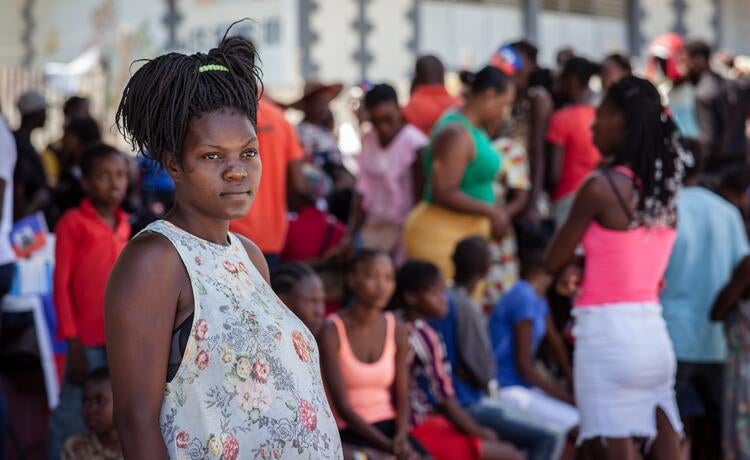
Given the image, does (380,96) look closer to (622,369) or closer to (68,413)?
(68,413)

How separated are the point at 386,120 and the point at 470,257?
4.08ft

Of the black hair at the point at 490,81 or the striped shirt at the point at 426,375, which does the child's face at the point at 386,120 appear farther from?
the striped shirt at the point at 426,375

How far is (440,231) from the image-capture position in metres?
6.64

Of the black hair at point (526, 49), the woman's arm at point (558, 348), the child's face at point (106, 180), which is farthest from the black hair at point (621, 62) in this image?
the child's face at point (106, 180)

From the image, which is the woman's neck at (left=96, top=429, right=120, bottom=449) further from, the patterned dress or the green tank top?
the patterned dress

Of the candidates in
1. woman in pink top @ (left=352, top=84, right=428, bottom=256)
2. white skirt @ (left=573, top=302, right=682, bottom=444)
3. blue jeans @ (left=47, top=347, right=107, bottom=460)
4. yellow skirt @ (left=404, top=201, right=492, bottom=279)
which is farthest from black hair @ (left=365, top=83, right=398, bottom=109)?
white skirt @ (left=573, top=302, right=682, bottom=444)

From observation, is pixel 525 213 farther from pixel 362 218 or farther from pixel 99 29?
pixel 99 29

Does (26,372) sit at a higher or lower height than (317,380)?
lower

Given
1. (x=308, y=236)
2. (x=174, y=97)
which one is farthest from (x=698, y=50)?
(x=174, y=97)

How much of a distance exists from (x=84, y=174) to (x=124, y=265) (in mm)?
2974

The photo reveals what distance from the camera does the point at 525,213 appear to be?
7504mm

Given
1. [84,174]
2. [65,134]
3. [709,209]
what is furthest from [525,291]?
[65,134]

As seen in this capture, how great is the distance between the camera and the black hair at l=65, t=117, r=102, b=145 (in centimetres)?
768

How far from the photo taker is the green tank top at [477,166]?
6625 mm
